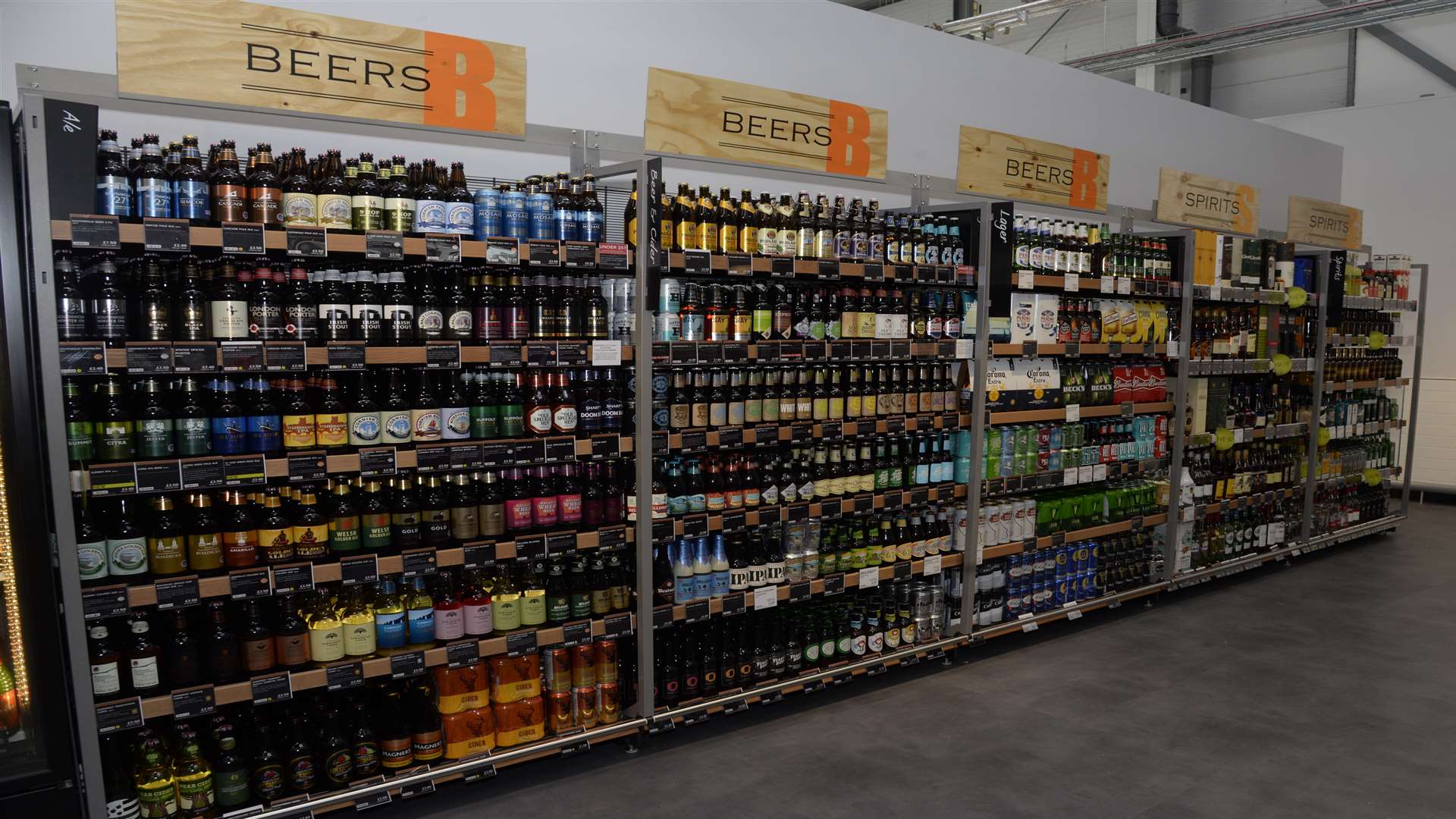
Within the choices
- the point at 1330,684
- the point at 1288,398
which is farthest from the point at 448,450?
the point at 1288,398

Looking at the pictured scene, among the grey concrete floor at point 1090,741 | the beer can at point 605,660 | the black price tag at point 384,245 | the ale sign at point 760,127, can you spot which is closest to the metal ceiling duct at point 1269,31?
the ale sign at point 760,127

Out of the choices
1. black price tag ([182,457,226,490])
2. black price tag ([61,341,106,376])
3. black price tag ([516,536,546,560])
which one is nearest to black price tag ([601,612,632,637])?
black price tag ([516,536,546,560])

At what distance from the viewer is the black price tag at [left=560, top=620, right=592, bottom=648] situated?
391 centimetres

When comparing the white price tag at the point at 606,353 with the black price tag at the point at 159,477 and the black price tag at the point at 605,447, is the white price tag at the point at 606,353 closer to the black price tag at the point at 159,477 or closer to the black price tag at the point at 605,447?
the black price tag at the point at 605,447

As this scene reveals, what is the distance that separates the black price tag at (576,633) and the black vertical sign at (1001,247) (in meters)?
2.72

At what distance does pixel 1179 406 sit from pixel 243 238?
5764 mm

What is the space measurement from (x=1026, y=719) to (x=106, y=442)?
3.97 meters

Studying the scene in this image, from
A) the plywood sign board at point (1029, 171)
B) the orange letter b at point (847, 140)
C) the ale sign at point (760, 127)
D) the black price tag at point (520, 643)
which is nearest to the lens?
the black price tag at point (520, 643)

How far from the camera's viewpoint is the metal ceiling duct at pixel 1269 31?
8.48 m

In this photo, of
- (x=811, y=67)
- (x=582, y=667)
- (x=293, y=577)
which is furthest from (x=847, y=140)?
(x=293, y=577)

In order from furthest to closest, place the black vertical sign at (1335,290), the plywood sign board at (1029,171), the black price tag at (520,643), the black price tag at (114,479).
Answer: the black vertical sign at (1335,290) → the plywood sign board at (1029,171) → the black price tag at (520,643) → the black price tag at (114,479)

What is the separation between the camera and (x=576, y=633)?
3.94m

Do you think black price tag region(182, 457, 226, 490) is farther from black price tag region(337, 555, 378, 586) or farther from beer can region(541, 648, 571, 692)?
beer can region(541, 648, 571, 692)

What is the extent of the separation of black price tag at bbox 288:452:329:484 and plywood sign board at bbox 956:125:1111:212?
154 inches
